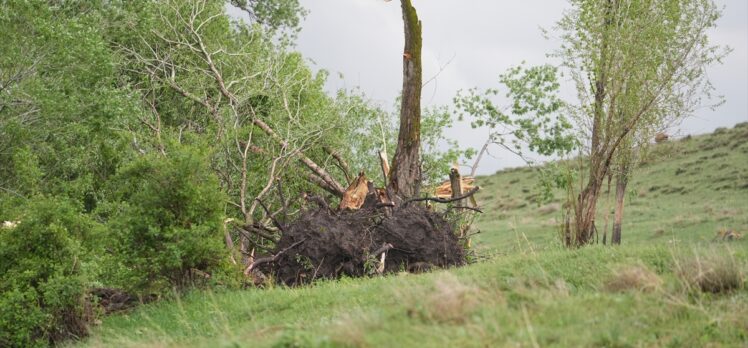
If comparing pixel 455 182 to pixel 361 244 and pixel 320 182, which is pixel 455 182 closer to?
pixel 320 182

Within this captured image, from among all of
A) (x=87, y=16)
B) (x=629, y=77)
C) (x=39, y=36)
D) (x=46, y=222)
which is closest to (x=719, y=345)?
(x=46, y=222)

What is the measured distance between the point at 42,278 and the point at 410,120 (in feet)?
26.1

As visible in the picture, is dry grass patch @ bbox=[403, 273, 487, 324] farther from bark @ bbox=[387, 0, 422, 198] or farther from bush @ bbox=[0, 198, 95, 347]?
bark @ bbox=[387, 0, 422, 198]

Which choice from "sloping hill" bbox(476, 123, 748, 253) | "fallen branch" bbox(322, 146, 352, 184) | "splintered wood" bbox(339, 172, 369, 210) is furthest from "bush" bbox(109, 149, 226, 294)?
"sloping hill" bbox(476, 123, 748, 253)

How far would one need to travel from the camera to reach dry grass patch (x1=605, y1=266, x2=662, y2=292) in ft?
27.3

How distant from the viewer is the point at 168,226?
41.5 ft

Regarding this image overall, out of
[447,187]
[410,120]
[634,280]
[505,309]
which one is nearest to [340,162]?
[447,187]

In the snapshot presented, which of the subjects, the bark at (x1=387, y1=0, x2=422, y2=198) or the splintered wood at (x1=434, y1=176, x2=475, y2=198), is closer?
the bark at (x1=387, y1=0, x2=422, y2=198)

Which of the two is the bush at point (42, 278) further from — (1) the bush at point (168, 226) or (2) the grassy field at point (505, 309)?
(1) the bush at point (168, 226)

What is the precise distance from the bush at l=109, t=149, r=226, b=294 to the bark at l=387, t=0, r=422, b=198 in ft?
15.8

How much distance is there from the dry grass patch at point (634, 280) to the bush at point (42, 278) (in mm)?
7095

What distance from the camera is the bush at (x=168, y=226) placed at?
493 inches

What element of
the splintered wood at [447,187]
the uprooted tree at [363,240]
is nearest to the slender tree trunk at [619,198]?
the splintered wood at [447,187]

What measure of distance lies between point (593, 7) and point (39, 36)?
42.4ft
